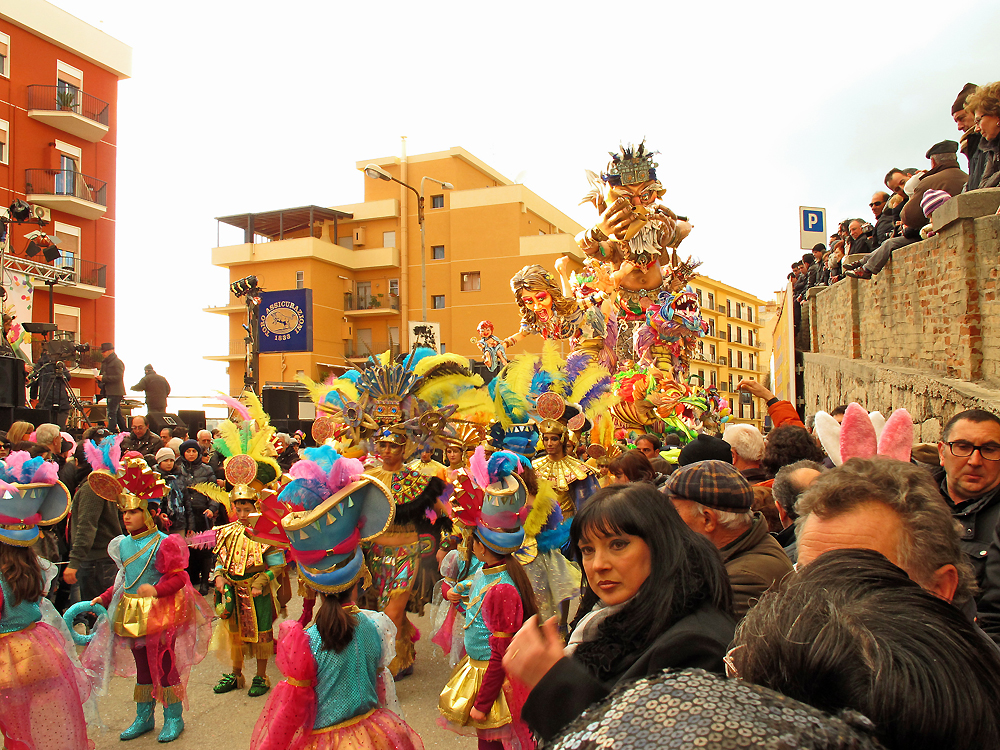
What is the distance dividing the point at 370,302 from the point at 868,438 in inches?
1250

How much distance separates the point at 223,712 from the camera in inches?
Answer: 191

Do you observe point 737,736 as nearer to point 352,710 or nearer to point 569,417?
point 352,710

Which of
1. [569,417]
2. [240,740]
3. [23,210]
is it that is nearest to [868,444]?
[569,417]

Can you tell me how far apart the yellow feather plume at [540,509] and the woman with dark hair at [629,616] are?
2.21 metres

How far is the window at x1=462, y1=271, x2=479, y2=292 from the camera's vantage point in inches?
1280

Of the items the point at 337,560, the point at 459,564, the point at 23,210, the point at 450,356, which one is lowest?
the point at 459,564

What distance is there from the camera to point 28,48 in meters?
23.2

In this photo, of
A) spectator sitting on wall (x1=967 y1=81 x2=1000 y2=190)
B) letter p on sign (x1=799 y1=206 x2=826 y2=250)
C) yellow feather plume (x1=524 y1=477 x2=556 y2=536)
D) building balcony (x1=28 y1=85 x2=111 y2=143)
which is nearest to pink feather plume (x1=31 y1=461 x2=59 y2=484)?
yellow feather plume (x1=524 y1=477 x2=556 y2=536)

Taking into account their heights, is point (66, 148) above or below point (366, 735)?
above

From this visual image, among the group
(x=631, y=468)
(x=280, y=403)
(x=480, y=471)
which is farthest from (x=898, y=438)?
(x=280, y=403)

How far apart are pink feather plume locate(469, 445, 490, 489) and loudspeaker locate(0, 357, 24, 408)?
8.62 m

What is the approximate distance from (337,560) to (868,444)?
2.06 m

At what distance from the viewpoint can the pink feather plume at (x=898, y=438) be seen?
252 cm

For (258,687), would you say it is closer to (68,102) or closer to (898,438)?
(898,438)
